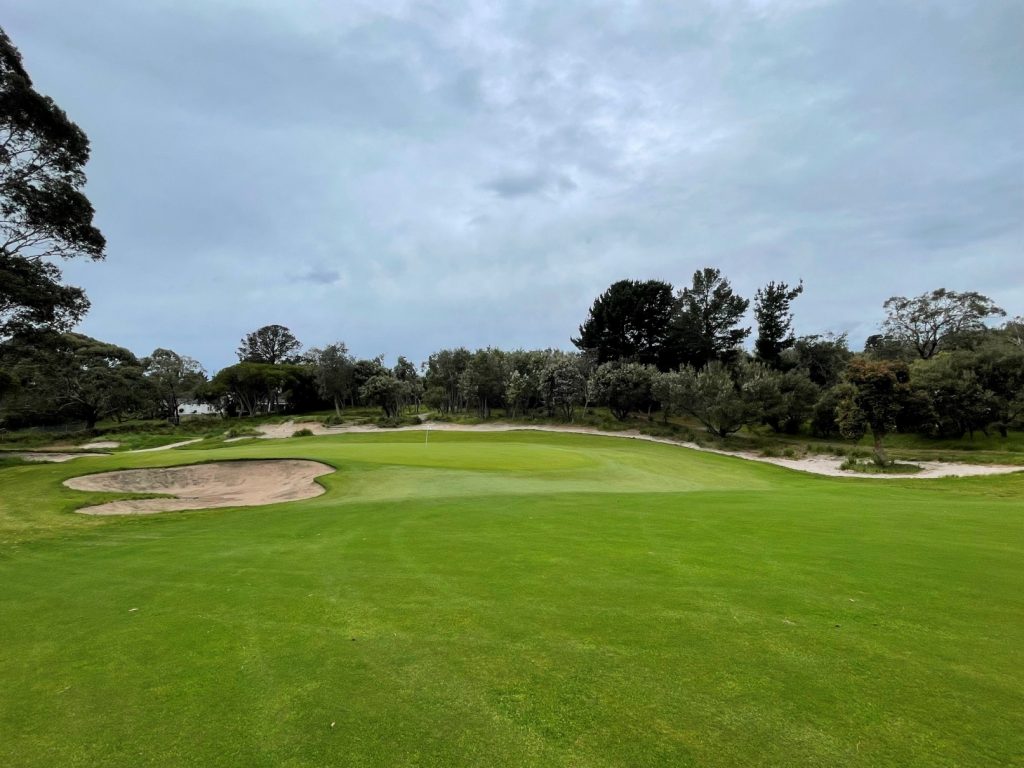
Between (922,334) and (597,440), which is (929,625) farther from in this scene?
(922,334)

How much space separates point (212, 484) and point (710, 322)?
58882 mm

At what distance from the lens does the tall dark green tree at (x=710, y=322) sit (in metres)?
62.6

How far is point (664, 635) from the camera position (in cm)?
470

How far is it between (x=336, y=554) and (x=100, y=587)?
10.5 ft

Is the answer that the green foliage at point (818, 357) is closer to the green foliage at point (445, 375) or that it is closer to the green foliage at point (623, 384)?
the green foliage at point (623, 384)

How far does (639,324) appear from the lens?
64.8 metres

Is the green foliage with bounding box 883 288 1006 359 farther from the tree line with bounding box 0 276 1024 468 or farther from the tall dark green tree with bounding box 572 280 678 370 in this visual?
the tall dark green tree with bounding box 572 280 678 370

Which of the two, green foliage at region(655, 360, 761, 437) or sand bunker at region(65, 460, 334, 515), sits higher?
green foliage at region(655, 360, 761, 437)

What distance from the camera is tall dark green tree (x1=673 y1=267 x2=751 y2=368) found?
62.6 meters

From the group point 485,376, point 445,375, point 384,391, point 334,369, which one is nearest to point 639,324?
point 485,376

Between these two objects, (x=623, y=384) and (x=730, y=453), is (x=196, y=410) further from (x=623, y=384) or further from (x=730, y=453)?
(x=730, y=453)

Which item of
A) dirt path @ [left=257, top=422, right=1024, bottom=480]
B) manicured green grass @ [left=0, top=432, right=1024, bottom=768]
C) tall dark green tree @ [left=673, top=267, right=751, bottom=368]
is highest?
tall dark green tree @ [left=673, top=267, right=751, bottom=368]

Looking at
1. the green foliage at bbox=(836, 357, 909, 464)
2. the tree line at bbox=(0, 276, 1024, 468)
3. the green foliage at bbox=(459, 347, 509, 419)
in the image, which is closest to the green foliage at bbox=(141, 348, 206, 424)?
the tree line at bbox=(0, 276, 1024, 468)

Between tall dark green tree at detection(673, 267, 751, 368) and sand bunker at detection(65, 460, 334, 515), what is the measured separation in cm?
5190
